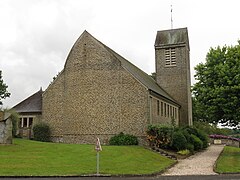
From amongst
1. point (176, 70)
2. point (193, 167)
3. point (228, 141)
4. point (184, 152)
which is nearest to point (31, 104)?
point (184, 152)

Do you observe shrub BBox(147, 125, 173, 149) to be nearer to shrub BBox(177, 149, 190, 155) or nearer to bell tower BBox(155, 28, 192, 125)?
shrub BBox(177, 149, 190, 155)

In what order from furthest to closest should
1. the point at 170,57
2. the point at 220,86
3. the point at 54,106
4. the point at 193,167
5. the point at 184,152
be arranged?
the point at 170,57 < the point at 54,106 < the point at 184,152 < the point at 220,86 < the point at 193,167

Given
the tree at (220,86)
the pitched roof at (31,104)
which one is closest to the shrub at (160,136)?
the tree at (220,86)

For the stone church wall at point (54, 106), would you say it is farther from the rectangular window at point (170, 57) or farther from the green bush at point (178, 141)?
the rectangular window at point (170, 57)

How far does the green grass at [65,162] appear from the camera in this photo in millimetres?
16078

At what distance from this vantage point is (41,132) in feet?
115

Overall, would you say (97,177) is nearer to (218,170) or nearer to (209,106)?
(218,170)

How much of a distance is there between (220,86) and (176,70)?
803 inches

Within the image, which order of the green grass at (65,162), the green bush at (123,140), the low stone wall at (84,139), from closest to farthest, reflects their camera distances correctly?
the green grass at (65,162), the green bush at (123,140), the low stone wall at (84,139)

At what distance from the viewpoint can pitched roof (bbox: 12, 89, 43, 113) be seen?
3772 cm

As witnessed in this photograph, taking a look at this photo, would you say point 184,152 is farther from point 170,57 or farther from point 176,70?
point 170,57

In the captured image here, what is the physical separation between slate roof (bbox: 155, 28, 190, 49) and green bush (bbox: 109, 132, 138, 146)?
20490mm

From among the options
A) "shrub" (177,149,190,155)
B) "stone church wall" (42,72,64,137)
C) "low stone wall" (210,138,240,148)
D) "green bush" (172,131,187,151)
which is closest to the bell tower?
"low stone wall" (210,138,240,148)

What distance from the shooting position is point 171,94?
46.9m
